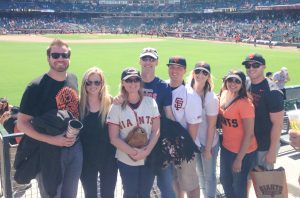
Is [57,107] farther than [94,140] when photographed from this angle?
No

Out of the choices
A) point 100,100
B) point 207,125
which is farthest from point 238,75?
point 100,100

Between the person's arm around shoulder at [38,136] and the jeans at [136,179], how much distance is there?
778mm

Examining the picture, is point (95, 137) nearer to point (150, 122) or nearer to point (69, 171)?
point (69, 171)

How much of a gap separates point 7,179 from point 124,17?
278 feet

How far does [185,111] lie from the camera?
4.86 metres

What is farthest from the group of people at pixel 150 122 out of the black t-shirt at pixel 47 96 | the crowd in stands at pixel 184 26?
the crowd in stands at pixel 184 26

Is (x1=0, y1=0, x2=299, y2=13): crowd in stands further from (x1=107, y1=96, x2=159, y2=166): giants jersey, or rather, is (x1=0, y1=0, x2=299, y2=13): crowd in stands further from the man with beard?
the man with beard

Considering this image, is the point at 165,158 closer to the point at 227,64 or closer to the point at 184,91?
the point at 184,91

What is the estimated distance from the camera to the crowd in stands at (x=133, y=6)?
73375 mm

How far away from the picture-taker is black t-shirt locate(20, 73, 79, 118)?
13.9 ft

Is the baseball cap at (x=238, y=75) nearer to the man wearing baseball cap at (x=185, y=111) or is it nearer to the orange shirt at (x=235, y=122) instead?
the orange shirt at (x=235, y=122)

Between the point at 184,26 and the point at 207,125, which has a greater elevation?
the point at 184,26

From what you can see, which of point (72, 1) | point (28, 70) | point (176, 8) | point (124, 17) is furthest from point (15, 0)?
point (28, 70)

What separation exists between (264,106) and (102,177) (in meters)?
2.37
